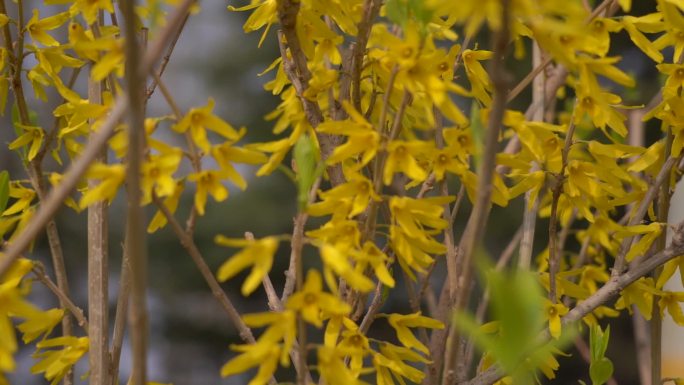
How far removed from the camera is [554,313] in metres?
1.02

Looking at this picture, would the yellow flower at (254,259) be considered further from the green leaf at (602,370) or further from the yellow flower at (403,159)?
the green leaf at (602,370)

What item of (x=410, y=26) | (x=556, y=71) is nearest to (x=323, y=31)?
(x=410, y=26)

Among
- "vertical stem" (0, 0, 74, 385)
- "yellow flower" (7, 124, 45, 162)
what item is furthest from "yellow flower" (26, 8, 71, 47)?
"yellow flower" (7, 124, 45, 162)

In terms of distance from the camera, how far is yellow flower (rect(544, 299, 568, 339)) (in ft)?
3.29

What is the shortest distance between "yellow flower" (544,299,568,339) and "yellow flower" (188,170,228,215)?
0.44 m

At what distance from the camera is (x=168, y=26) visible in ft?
1.80

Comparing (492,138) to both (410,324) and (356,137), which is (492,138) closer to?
(356,137)

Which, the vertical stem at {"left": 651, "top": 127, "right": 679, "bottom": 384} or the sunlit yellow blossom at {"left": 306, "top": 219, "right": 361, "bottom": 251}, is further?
the vertical stem at {"left": 651, "top": 127, "right": 679, "bottom": 384}

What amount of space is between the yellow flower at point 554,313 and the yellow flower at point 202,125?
Result: 456 mm

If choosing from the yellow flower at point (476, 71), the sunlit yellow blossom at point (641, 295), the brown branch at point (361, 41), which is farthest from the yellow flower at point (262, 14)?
the sunlit yellow blossom at point (641, 295)

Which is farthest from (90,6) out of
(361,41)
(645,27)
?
(645,27)

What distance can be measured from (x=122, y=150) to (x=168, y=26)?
23 cm

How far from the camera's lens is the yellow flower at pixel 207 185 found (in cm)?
74

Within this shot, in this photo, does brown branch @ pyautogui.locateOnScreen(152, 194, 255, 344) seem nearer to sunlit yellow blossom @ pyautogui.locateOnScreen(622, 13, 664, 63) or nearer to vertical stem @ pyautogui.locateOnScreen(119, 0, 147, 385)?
vertical stem @ pyautogui.locateOnScreen(119, 0, 147, 385)
